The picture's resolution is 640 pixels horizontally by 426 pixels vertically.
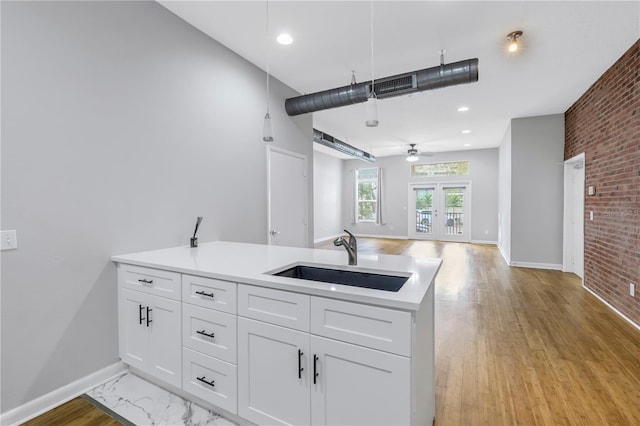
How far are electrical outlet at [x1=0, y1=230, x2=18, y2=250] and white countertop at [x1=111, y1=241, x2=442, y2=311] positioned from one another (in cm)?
57

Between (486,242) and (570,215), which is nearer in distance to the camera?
(570,215)

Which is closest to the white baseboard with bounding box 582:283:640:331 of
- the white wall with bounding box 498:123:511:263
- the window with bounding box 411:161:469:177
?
the white wall with bounding box 498:123:511:263

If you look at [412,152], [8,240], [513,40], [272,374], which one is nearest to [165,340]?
[272,374]

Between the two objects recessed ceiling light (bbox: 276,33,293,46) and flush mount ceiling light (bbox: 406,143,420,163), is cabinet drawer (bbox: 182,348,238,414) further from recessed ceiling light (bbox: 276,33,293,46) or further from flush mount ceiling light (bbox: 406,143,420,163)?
flush mount ceiling light (bbox: 406,143,420,163)

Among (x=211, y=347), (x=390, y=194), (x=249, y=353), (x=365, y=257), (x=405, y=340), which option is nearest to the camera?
(x=405, y=340)

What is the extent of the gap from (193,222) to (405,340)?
93.3 inches

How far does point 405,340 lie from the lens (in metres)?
1.23

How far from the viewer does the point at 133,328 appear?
7.20ft

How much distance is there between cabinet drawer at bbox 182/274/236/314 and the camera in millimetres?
1708

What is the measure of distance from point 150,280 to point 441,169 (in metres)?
9.77

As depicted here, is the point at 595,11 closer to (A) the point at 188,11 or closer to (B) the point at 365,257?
(B) the point at 365,257

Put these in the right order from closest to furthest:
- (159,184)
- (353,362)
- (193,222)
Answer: (353,362) → (159,184) → (193,222)

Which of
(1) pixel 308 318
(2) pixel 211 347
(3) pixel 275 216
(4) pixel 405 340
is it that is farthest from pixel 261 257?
(3) pixel 275 216

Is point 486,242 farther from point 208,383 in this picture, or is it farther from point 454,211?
point 208,383
